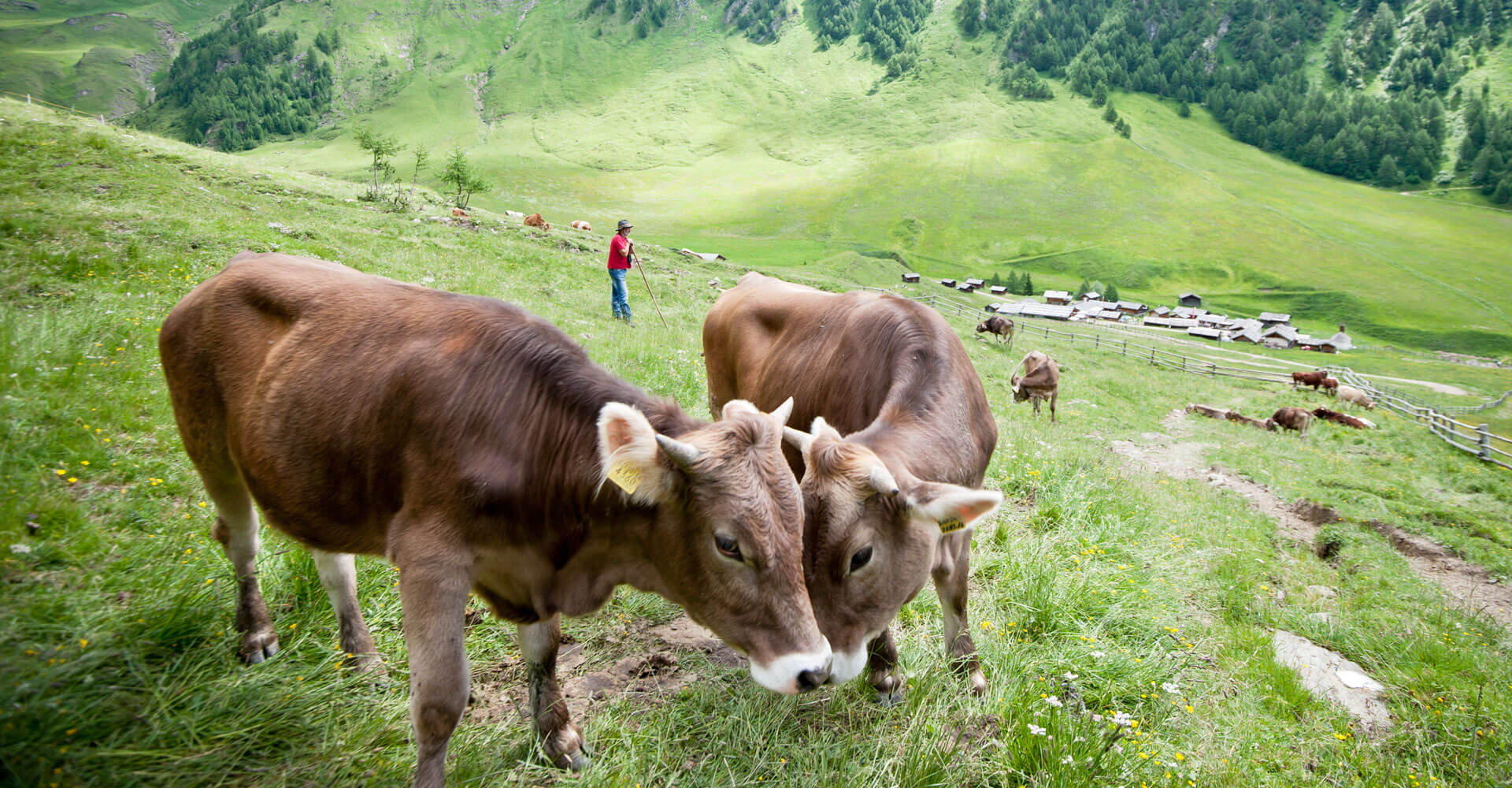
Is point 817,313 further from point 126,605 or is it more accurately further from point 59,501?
point 59,501

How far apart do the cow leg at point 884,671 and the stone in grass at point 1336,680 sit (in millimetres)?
4444

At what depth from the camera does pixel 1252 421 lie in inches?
1190

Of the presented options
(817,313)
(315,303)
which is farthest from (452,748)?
(817,313)

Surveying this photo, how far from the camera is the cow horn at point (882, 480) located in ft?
11.9

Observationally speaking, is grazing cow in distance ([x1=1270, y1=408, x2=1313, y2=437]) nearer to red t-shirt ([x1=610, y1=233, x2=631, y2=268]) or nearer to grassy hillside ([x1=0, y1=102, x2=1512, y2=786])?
grassy hillside ([x1=0, y1=102, x2=1512, y2=786])

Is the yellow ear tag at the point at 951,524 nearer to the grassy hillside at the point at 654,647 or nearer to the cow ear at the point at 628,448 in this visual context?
the grassy hillside at the point at 654,647

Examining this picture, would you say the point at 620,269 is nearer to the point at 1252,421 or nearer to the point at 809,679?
the point at 809,679

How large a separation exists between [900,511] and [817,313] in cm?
327

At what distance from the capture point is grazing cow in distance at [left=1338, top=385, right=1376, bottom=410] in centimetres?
4000

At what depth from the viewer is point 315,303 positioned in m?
4.01

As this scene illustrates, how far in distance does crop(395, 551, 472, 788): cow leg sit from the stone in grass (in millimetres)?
7201

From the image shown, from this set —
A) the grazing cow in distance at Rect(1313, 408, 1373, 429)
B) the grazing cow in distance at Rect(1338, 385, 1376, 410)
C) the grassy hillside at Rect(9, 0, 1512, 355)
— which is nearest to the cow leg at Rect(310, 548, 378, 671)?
the grazing cow in distance at Rect(1313, 408, 1373, 429)

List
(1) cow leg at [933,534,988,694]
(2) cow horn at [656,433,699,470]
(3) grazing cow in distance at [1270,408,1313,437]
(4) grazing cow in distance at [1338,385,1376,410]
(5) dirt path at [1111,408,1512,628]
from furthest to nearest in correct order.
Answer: (4) grazing cow in distance at [1338,385,1376,410]
(3) grazing cow in distance at [1270,408,1313,437]
(5) dirt path at [1111,408,1512,628]
(1) cow leg at [933,534,988,694]
(2) cow horn at [656,433,699,470]

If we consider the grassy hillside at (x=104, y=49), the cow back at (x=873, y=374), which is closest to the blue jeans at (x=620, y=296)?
the cow back at (x=873, y=374)
